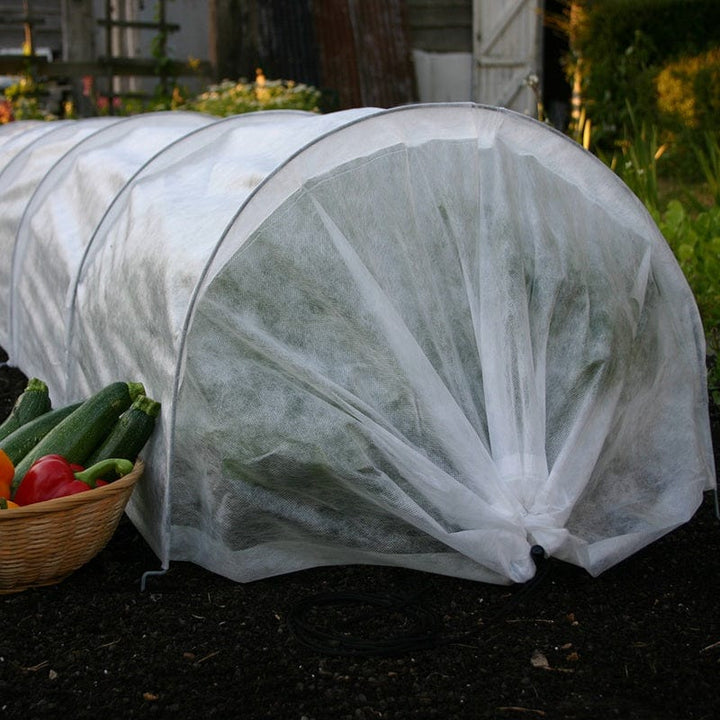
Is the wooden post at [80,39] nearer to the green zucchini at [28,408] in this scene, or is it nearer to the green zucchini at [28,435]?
the green zucchini at [28,408]

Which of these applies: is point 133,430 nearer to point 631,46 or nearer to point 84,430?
point 84,430

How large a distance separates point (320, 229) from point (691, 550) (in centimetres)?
149

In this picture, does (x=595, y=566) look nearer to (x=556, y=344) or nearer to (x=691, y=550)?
(x=691, y=550)

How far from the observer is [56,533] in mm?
3020

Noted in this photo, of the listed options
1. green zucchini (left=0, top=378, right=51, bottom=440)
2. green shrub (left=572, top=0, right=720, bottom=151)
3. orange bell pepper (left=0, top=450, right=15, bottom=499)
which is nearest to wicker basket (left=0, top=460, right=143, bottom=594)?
orange bell pepper (left=0, top=450, right=15, bottom=499)

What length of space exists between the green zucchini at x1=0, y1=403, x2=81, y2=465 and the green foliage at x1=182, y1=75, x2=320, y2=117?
603 centimetres

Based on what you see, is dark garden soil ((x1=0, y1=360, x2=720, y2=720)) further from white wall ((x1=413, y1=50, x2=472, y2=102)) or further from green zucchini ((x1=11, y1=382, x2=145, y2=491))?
white wall ((x1=413, y1=50, x2=472, y2=102))

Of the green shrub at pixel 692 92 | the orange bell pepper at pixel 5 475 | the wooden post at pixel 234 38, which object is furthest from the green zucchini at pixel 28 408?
the wooden post at pixel 234 38

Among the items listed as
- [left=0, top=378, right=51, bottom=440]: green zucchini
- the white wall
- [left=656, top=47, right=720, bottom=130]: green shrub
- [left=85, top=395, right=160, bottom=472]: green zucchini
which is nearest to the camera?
[left=85, top=395, right=160, bottom=472]: green zucchini

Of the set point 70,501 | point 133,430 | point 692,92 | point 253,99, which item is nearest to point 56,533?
point 70,501

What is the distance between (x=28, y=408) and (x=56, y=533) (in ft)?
2.65

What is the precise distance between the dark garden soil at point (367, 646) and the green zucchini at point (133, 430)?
344 millimetres

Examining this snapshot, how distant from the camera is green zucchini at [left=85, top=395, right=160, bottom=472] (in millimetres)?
3223

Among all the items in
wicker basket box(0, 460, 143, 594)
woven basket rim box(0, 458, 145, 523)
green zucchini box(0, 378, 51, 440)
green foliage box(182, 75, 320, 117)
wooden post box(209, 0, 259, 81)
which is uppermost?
wooden post box(209, 0, 259, 81)
